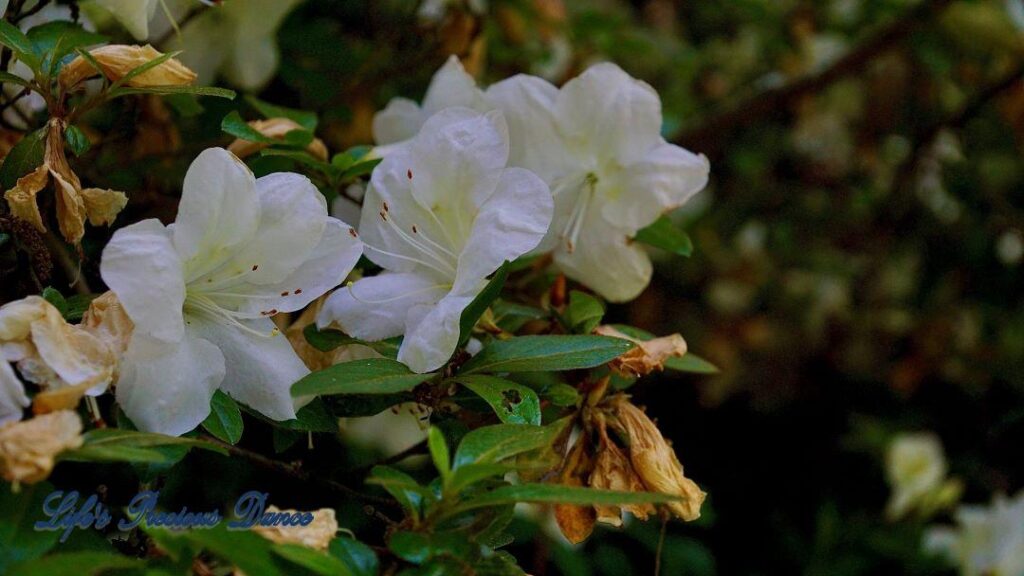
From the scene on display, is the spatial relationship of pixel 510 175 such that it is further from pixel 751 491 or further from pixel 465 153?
pixel 751 491

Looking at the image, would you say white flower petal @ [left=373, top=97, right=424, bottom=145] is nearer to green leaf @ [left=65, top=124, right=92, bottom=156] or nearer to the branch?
green leaf @ [left=65, top=124, right=92, bottom=156]

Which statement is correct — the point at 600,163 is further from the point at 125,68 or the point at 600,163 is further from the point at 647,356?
the point at 125,68

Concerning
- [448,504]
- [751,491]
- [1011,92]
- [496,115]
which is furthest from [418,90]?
[751,491]

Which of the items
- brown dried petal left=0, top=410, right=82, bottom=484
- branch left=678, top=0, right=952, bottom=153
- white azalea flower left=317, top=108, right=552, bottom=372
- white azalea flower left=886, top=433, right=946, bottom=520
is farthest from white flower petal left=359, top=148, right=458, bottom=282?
white azalea flower left=886, top=433, right=946, bottom=520

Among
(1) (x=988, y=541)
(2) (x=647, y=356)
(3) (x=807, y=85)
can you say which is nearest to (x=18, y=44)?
(2) (x=647, y=356)

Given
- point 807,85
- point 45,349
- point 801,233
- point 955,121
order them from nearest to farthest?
1. point 45,349
2. point 807,85
3. point 955,121
4. point 801,233

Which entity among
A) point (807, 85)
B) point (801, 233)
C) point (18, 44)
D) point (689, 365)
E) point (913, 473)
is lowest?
point (913, 473)

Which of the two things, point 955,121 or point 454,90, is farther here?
point 955,121
